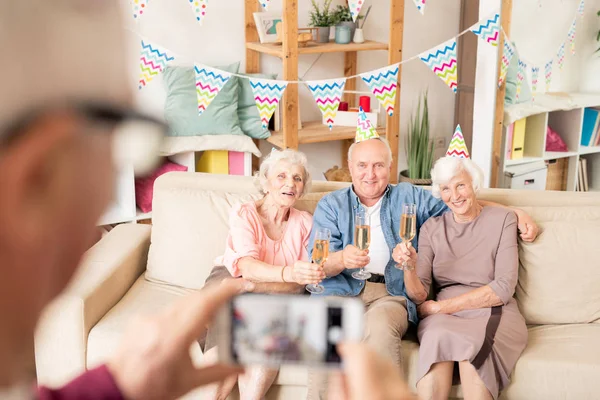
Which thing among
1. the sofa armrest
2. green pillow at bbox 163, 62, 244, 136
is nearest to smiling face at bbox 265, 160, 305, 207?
the sofa armrest

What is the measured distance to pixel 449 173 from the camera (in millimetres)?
2494

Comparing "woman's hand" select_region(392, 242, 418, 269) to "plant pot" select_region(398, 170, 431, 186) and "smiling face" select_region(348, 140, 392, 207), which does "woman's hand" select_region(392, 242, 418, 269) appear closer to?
"smiling face" select_region(348, 140, 392, 207)

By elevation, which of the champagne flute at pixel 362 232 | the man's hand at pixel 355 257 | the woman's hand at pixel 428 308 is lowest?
the woman's hand at pixel 428 308

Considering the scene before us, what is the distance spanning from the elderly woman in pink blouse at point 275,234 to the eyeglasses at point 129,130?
6.85 feet

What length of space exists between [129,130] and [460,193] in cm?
233

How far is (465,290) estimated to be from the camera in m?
2.46

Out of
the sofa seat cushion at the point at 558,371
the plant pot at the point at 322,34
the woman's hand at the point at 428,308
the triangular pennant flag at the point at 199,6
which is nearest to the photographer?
the sofa seat cushion at the point at 558,371

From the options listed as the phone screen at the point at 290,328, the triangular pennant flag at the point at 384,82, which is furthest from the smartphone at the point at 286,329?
the triangular pennant flag at the point at 384,82

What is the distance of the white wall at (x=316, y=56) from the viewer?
391cm

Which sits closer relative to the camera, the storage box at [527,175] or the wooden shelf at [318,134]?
the wooden shelf at [318,134]

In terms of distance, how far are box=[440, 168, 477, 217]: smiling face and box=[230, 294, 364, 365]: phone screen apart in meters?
1.91

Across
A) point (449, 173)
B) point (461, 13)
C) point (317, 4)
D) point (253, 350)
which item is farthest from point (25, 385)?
point (461, 13)

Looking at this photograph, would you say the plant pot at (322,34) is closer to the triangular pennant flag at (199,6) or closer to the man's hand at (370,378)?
the triangular pennant flag at (199,6)

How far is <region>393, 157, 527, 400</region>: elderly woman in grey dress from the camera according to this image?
2.23 meters
